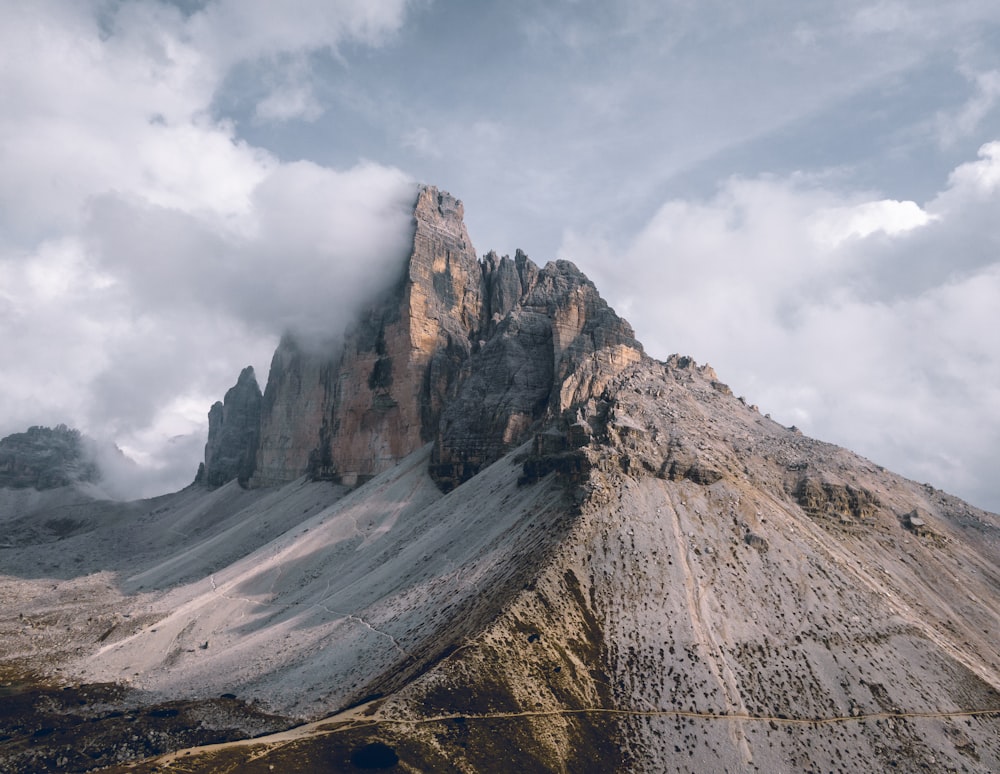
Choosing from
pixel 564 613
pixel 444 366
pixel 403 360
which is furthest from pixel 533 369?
pixel 564 613

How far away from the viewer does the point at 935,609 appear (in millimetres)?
70062

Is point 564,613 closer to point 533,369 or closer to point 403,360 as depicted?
point 533,369

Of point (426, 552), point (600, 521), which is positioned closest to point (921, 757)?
point (600, 521)

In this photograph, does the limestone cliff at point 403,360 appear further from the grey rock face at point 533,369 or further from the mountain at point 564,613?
the grey rock face at point 533,369

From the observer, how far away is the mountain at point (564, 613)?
167 ft

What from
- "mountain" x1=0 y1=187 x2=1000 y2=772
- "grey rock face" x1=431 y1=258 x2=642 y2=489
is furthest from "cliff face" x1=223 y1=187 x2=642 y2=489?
"mountain" x1=0 y1=187 x2=1000 y2=772

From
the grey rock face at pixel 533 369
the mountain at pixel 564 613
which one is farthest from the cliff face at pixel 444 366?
the mountain at pixel 564 613

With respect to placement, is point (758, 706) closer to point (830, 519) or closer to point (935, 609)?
point (935, 609)

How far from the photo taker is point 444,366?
480ft

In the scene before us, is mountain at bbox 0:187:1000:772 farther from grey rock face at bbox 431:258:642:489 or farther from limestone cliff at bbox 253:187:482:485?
limestone cliff at bbox 253:187:482:485

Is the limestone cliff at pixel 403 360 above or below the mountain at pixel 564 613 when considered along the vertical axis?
above

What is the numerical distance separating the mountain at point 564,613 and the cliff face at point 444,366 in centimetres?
89

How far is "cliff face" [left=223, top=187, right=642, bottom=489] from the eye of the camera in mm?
120312

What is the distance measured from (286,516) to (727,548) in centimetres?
10664
